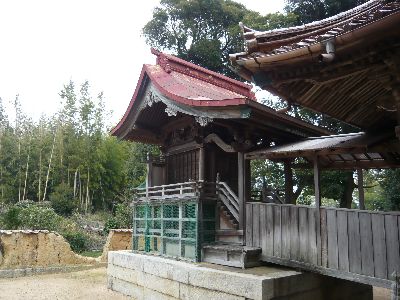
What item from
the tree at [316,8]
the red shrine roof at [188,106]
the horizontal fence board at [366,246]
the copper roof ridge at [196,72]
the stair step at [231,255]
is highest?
the tree at [316,8]

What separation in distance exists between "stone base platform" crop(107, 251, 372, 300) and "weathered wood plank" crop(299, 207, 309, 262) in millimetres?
417

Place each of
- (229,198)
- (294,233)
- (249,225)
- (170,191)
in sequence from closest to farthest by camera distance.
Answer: (294,233) < (249,225) < (229,198) < (170,191)

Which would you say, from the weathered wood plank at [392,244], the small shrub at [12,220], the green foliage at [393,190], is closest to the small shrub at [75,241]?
the small shrub at [12,220]

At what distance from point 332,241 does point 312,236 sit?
0.39 m

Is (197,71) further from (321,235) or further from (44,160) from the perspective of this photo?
(44,160)

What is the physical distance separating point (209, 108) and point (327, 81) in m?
3.72

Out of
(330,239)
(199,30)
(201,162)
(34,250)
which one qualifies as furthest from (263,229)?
(199,30)

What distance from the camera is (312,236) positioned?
6.30 metres

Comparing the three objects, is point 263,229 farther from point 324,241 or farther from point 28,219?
point 28,219

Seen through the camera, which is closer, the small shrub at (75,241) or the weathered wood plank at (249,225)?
the weathered wood plank at (249,225)

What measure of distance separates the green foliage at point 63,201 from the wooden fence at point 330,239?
20.5 m

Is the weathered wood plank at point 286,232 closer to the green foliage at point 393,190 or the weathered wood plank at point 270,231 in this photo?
the weathered wood plank at point 270,231

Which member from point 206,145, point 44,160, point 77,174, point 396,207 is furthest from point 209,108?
point 44,160

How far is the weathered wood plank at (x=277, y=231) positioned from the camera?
6.86 m
